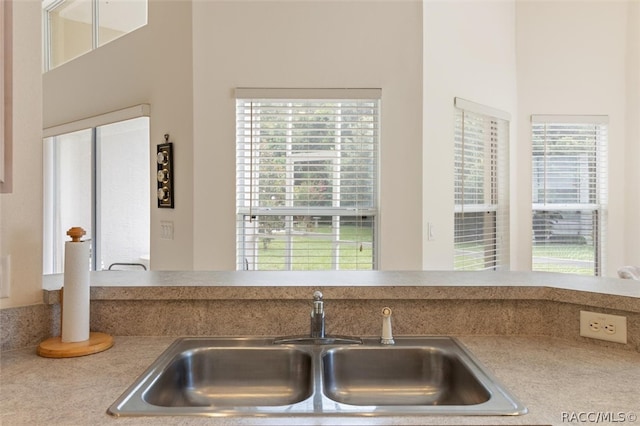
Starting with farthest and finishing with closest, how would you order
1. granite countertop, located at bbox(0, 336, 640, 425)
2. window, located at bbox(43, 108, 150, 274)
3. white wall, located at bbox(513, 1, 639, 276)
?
white wall, located at bbox(513, 1, 639, 276)
window, located at bbox(43, 108, 150, 274)
granite countertop, located at bbox(0, 336, 640, 425)

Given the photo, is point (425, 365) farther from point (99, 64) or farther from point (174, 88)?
point (99, 64)

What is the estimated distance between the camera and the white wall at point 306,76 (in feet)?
9.61

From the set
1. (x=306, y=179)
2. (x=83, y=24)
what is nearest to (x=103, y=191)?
(x=83, y=24)

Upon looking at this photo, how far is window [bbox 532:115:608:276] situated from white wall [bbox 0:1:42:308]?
4.07 meters

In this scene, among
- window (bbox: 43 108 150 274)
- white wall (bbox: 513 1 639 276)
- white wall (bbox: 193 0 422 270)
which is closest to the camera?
white wall (bbox: 193 0 422 270)

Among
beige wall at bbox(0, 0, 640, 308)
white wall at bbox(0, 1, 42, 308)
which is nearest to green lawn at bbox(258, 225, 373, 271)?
beige wall at bbox(0, 0, 640, 308)

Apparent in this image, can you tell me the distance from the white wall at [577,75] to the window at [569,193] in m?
0.09

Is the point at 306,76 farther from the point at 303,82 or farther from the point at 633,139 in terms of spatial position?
the point at 633,139

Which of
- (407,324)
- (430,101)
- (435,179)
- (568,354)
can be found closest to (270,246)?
(435,179)

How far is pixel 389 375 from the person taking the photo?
1249mm

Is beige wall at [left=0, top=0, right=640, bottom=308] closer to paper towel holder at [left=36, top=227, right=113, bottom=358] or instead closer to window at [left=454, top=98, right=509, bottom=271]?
window at [left=454, top=98, right=509, bottom=271]

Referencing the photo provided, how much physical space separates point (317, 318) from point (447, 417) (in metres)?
0.49

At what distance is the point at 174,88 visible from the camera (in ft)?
10.0

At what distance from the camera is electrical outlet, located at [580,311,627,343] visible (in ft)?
3.96
